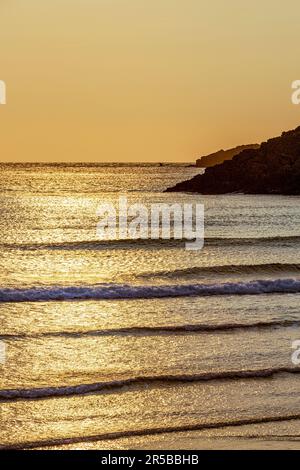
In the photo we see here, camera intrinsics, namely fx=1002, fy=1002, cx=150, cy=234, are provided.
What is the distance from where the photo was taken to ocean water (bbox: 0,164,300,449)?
46.8 feet

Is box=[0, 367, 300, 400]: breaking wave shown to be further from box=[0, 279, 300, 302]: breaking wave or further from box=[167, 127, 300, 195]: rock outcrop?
box=[167, 127, 300, 195]: rock outcrop

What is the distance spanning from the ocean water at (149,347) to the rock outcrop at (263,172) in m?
56.7

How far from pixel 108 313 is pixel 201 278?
279 inches

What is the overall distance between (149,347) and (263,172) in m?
81.6

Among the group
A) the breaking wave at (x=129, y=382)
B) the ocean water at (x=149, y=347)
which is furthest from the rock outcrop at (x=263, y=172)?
the breaking wave at (x=129, y=382)

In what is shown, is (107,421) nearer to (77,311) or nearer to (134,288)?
(77,311)

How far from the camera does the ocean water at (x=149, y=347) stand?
14273 millimetres

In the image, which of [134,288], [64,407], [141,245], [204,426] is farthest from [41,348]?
[141,245]

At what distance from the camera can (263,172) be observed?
99.6m

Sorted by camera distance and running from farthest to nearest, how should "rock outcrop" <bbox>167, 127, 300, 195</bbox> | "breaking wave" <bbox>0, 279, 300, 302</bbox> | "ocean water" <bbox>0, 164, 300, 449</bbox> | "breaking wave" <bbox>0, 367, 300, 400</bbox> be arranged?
"rock outcrop" <bbox>167, 127, 300, 195</bbox>, "breaking wave" <bbox>0, 279, 300, 302</bbox>, "breaking wave" <bbox>0, 367, 300, 400</bbox>, "ocean water" <bbox>0, 164, 300, 449</bbox>

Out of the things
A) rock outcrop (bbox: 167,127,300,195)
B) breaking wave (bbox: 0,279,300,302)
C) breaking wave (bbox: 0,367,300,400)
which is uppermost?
rock outcrop (bbox: 167,127,300,195)

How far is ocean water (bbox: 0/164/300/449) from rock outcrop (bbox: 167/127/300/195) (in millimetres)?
56725

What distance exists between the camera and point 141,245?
134 ft

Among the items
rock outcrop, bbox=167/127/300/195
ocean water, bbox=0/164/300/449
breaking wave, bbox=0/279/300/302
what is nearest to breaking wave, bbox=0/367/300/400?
ocean water, bbox=0/164/300/449
